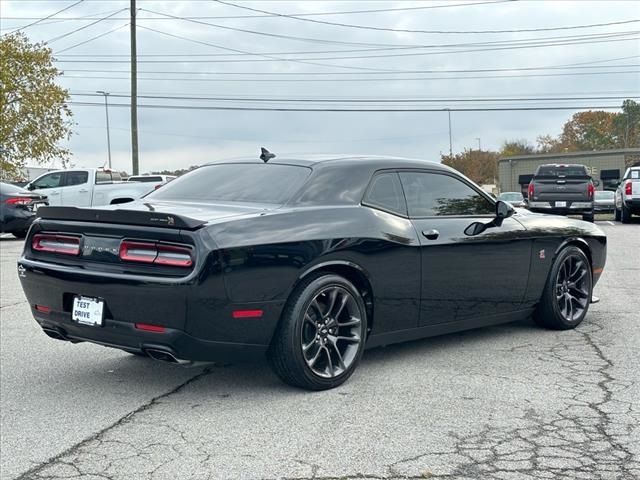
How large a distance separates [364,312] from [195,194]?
4.85ft

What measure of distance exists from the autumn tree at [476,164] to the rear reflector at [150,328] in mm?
76993

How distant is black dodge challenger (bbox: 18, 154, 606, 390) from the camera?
4605 mm

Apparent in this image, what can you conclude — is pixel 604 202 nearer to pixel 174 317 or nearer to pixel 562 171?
pixel 562 171

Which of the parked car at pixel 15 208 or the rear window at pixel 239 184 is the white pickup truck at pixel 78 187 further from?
the rear window at pixel 239 184

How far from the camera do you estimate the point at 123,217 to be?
4863 millimetres

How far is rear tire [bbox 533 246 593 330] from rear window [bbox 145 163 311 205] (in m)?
2.50

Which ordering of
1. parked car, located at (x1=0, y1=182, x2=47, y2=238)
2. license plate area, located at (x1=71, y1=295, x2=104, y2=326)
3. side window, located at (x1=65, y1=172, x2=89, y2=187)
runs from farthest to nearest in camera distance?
1. side window, located at (x1=65, y1=172, x2=89, y2=187)
2. parked car, located at (x1=0, y1=182, x2=47, y2=238)
3. license plate area, located at (x1=71, y1=295, x2=104, y2=326)

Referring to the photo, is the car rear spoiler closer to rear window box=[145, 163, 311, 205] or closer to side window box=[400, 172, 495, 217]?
rear window box=[145, 163, 311, 205]

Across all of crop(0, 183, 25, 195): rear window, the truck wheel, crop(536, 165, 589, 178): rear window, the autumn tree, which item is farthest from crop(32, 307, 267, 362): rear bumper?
the autumn tree

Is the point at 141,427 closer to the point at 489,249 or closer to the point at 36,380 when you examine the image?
the point at 36,380

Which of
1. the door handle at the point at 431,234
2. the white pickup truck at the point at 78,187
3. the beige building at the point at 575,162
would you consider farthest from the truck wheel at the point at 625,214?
the beige building at the point at 575,162

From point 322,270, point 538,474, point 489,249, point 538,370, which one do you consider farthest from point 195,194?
point 538,474

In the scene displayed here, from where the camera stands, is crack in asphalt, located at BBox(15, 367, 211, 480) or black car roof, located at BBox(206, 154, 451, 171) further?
black car roof, located at BBox(206, 154, 451, 171)

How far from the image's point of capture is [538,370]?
554 centimetres
